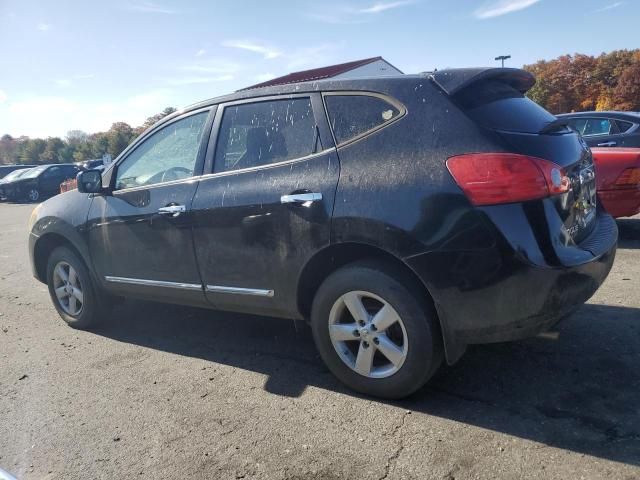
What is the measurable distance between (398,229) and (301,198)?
658 millimetres

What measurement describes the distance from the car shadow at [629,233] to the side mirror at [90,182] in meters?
5.66

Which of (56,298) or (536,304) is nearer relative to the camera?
(536,304)

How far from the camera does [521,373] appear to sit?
327cm

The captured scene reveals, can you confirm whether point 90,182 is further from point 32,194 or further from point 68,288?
point 32,194

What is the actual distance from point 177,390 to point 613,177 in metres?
5.16

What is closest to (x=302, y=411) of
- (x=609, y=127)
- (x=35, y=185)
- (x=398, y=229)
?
(x=398, y=229)

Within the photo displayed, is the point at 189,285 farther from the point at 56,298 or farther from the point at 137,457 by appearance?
the point at 56,298

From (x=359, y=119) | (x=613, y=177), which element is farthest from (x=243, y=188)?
(x=613, y=177)

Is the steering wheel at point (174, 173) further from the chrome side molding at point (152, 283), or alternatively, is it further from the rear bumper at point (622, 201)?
the rear bumper at point (622, 201)

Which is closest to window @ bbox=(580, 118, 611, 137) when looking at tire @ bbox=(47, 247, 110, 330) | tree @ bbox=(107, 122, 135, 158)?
tire @ bbox=(47, 247, 110, 330)

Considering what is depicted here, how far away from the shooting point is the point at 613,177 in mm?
5910

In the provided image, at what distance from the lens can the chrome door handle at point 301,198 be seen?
3076 mm

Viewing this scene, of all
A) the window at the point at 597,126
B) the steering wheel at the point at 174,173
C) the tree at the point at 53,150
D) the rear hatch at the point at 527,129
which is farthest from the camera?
the tree at the point at 53,150

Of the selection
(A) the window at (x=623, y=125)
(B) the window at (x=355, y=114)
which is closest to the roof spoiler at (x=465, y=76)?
(B) the window at (x=355, y=114)
